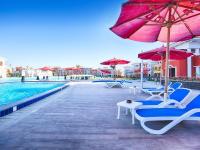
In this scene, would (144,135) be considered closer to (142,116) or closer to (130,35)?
(142,116)

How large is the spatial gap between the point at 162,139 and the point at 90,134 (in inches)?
50.8

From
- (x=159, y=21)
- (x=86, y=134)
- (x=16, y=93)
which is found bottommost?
(x=16, y=93)

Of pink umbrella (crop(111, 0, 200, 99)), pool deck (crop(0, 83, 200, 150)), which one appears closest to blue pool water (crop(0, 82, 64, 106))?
pool deck (crop(0, 83, 200, 150))

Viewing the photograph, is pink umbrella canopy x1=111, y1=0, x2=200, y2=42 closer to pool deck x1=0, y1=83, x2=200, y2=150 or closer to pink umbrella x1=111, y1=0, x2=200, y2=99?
pink umbrella x1=111, y1=0, x2=200, y2=99

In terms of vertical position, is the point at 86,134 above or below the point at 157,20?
below

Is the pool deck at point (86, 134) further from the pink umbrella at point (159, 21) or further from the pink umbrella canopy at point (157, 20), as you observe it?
the pink umbrella canopy at point (157, 20)

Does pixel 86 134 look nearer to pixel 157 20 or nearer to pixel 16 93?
pixel 157 20

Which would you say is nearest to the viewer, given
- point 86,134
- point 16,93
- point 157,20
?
point 86,134

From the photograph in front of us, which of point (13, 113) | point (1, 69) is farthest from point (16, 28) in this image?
point (13, 113)

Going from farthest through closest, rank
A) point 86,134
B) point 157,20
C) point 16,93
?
1. point 16,93
2. point 157,20
3. point 86,134

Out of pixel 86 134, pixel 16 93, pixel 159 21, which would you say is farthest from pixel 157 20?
pixel 16 93

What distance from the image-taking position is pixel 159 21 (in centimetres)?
552

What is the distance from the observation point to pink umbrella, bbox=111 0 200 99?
4.30 m

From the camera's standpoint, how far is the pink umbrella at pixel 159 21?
430cm
